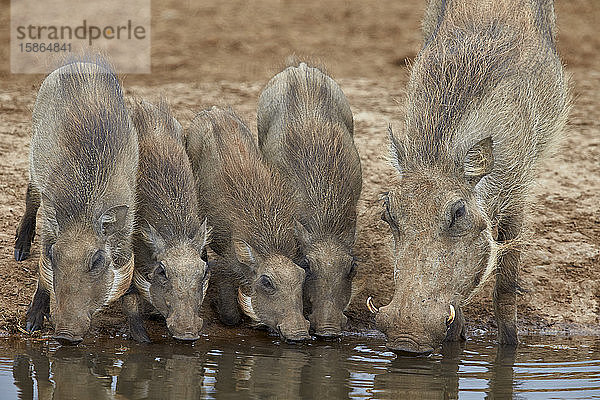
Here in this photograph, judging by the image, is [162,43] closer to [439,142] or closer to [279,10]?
[279,10]

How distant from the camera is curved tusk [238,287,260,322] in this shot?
5.96 metres

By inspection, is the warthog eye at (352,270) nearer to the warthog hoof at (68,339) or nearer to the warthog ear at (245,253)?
the warthog ear at (245,253)

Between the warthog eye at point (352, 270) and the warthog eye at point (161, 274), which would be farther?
the warthog eye at point (352, 270)

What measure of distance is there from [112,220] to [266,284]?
2.99ft

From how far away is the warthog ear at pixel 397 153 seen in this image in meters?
5.56

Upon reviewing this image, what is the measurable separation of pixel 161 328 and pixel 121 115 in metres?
1.23

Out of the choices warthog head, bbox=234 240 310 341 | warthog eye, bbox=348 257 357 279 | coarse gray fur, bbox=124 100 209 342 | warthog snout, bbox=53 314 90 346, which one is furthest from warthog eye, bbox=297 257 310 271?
warthog snout, bbox=53 314 90 346

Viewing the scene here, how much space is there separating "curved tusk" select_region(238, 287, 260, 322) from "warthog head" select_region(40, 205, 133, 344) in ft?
2.25

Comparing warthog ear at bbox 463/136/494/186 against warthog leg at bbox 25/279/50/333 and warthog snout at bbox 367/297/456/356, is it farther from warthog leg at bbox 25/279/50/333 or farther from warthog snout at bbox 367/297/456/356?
warthog leg at bbox 25/279/50/333

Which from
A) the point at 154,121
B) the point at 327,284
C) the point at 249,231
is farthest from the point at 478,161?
the point at 154,121

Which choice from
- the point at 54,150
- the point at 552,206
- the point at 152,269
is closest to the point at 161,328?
the point at 152,269

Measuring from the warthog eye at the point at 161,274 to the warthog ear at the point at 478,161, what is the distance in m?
1.68

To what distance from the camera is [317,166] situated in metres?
6.43

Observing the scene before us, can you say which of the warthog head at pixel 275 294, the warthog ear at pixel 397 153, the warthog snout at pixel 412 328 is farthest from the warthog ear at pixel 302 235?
the warthog snout at pixel 412 328
